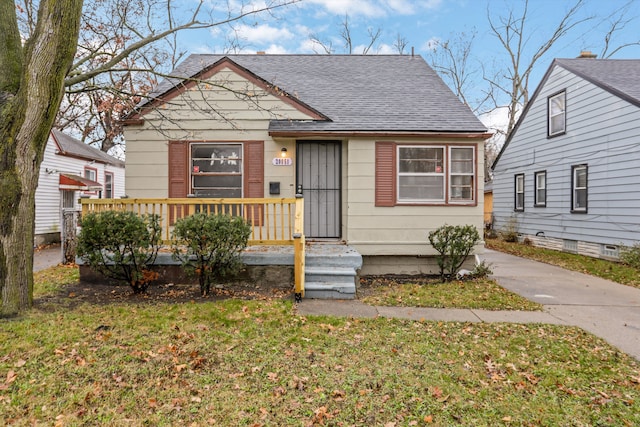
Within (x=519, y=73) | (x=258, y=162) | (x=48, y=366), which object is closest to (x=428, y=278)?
(x=258, y=162)

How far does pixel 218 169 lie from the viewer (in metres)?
7.54

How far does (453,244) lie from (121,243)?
19.1 ft

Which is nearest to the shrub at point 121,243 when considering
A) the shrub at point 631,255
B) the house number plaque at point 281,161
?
the house number plaque at point 281,161

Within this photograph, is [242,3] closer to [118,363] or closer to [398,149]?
[398,149]

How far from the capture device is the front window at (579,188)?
10734 millimetres

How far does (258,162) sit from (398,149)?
3020mm

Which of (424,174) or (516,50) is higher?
(516,50)

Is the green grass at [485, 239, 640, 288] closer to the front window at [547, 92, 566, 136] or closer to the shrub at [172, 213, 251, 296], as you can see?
the front window at [547, 92, 566, 136]

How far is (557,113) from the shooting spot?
12.0 meters

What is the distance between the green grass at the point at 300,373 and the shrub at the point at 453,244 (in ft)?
8.13

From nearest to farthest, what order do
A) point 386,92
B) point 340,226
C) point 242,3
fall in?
point 242,3
point 340,226
point 386,92

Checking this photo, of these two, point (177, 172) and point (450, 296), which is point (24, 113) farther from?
point (450, 296)

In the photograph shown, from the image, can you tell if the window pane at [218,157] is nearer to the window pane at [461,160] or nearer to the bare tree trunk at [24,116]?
the bare tree trunk at [24,116]

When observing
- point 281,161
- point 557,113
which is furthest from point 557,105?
point 281,161
